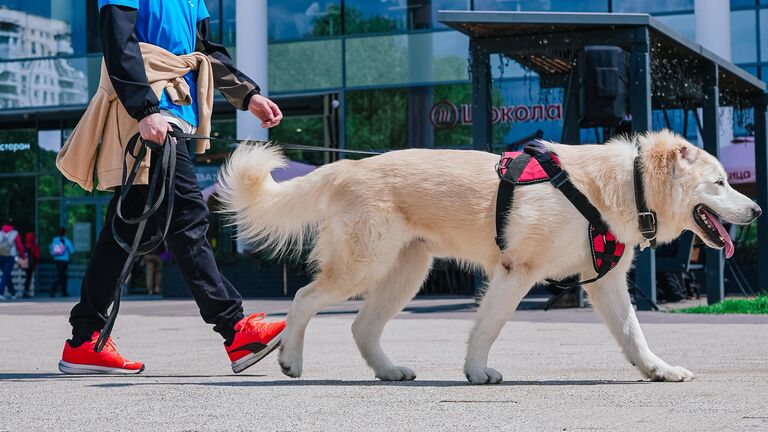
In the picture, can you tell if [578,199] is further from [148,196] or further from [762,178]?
[762,178]

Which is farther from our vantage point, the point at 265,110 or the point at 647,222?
the point at 265,110

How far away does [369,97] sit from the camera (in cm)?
2344

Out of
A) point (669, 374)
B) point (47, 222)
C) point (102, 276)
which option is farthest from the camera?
point (47, 222)

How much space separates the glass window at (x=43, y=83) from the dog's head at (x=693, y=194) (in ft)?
70.1

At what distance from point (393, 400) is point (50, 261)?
2318 cm

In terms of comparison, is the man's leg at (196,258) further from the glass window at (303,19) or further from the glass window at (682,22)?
the glass window at (303,19)

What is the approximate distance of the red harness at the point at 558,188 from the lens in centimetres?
539

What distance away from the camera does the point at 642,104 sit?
12406 millimetres

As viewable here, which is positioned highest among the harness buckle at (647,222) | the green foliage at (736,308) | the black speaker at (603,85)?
the black speaker at (603,85)

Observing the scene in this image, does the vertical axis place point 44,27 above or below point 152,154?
above

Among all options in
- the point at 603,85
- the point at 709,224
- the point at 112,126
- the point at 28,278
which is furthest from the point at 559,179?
the point at 28,278

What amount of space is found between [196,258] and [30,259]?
19798 millimetres

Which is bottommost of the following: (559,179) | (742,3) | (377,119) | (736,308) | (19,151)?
(736,308)

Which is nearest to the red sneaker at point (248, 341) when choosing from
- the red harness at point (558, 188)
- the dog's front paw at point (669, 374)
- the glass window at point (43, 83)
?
the red harness at point (558, 188)
